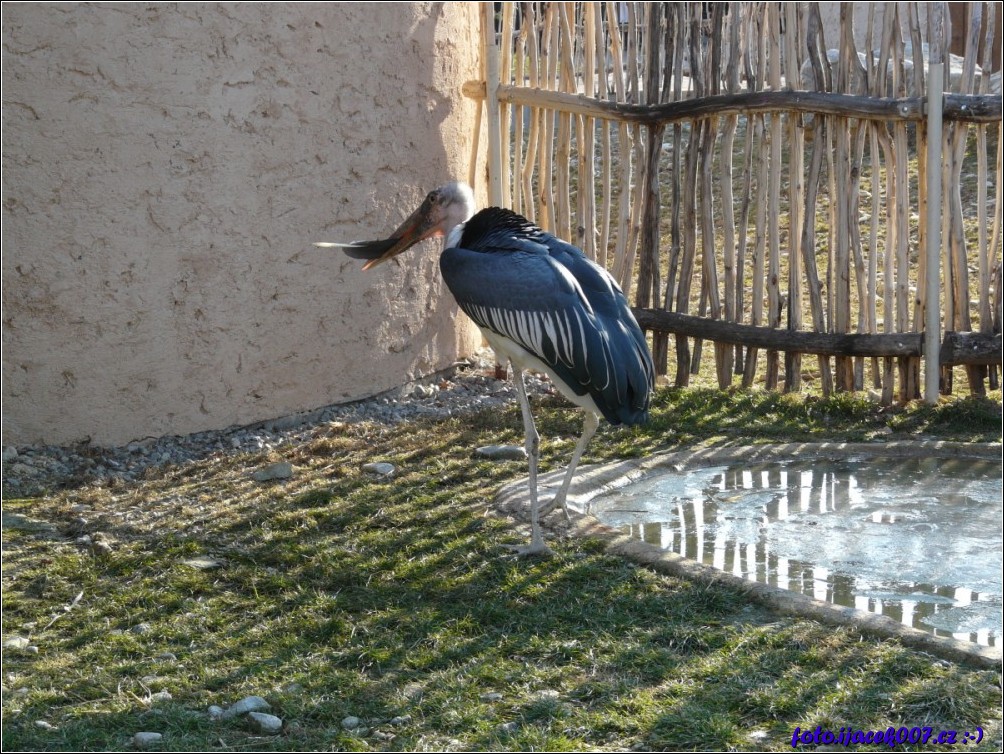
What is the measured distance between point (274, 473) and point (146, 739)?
9.74 ft

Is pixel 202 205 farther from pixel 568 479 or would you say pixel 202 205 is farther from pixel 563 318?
pixel 568 479

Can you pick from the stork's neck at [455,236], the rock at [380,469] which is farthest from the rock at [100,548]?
the stork's neck at [455,236]

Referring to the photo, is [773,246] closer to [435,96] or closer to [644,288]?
[644,288]

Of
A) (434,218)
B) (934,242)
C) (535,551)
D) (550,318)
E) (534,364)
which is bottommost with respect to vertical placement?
(535,551)

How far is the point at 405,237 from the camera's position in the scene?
6.62 m

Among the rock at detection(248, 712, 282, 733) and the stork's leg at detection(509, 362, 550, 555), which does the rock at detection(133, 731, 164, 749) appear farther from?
the stork's leg at detection(509, 362, 550, 555)

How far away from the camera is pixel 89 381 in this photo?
22.6ft

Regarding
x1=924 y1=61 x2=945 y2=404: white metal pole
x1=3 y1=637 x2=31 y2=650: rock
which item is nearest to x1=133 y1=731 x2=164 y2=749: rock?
x1=3 y1=637 x2=31 y2=650: rock

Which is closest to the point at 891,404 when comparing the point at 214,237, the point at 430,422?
the point at 430,422

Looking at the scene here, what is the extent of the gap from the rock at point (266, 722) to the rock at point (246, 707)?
0.06 meters

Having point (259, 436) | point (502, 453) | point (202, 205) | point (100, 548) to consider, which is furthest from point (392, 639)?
point (202, 205)

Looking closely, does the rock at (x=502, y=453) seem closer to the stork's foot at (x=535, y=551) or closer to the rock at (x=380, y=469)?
the rock at (x=380, y=469)

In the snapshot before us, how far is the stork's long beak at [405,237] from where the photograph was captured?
6559 millimetres

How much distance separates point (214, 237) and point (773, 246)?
3.46 meters
